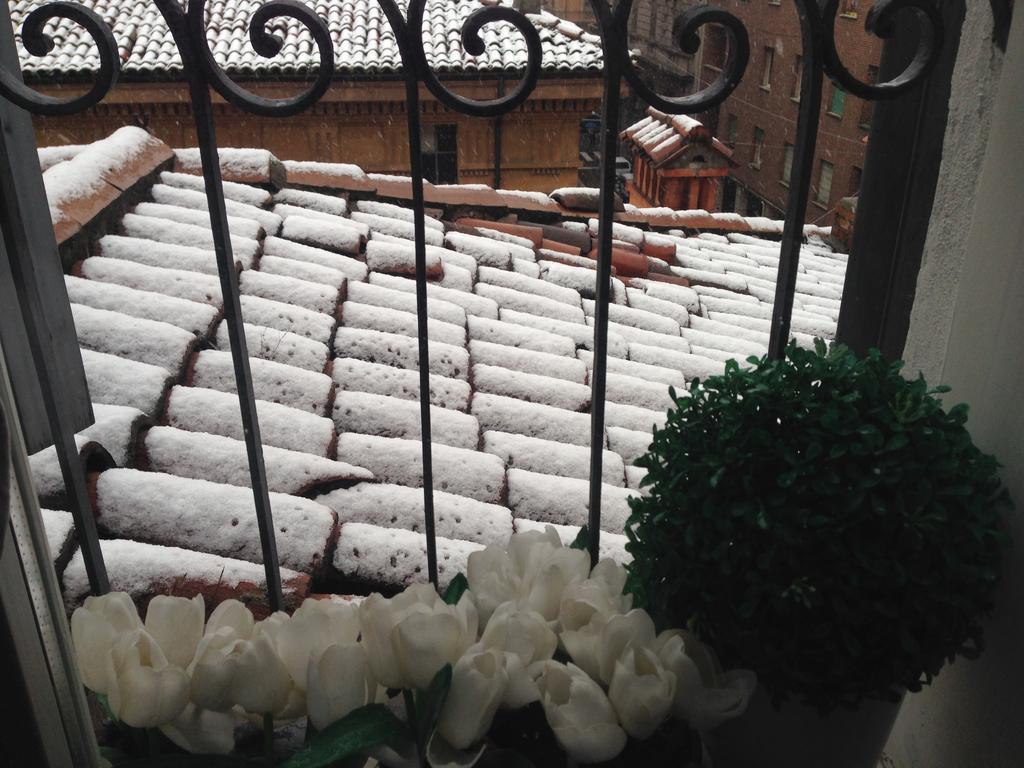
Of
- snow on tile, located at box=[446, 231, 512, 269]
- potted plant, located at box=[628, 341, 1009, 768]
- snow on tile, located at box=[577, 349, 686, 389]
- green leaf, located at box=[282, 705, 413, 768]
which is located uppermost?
potted plant, located at box=[628, 341, 1009, 768]

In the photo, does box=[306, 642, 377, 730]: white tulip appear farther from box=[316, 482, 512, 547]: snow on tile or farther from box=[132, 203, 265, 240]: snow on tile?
box=[132, 203, 265, 240]: snow on tile

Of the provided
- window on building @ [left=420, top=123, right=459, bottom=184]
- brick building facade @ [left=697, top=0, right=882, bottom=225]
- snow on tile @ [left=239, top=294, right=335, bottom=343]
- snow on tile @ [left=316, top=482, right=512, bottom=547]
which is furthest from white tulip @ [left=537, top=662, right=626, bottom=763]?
brick building facade @ [left=697, top=0, right=882, bottom=225]

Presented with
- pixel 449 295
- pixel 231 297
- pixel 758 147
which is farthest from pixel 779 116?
pixel 231 297

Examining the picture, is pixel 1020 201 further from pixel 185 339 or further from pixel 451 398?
pixel 185 339

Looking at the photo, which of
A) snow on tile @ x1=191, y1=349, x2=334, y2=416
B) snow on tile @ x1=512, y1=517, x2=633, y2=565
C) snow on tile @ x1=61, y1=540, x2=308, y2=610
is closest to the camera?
snow on tile @ x1=61, y1=540, x2=308, y2=610

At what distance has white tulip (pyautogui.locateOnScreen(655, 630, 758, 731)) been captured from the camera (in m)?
0.94

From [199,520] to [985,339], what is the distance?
1.36m

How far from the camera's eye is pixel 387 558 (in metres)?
1.71

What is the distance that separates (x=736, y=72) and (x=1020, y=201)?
335 millimetres

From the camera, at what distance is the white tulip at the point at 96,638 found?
3.13 feet

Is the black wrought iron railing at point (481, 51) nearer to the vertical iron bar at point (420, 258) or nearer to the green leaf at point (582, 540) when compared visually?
the vertical iron bar at point (420, 258)

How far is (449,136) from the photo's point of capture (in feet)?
37.9

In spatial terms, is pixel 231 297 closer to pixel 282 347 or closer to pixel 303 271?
pixel 282 347

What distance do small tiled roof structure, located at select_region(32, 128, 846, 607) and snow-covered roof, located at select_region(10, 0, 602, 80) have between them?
18.7ft
